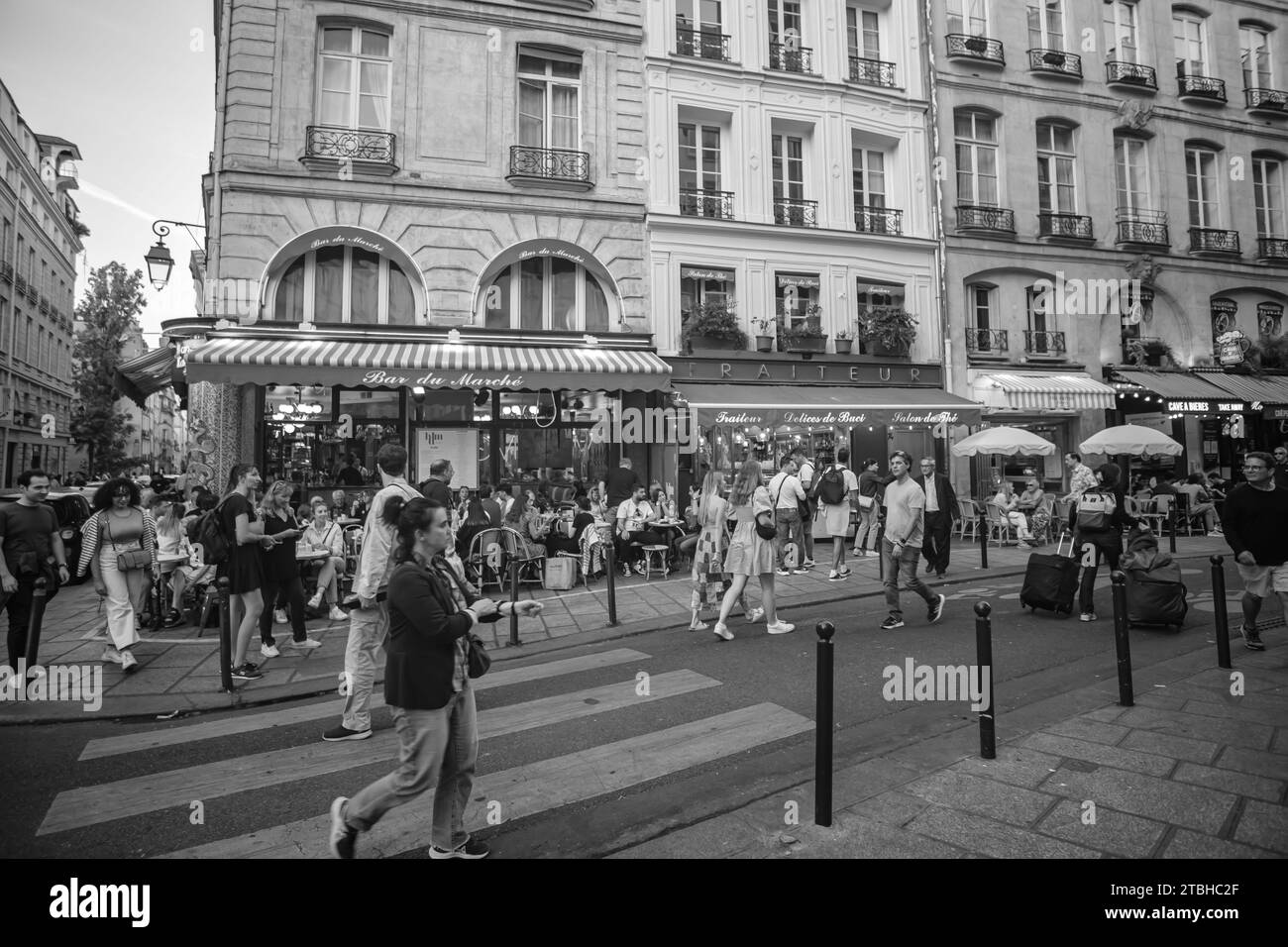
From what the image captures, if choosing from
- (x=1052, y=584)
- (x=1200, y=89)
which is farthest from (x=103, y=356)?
(x=1200, y=89)

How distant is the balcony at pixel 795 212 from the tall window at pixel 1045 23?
8.42 m

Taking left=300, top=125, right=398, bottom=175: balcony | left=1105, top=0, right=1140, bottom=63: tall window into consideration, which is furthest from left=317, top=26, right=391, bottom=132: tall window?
left=1105, top=0, right=1140, bottom=63: tall window

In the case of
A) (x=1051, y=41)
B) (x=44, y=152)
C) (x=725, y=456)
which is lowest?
(x=725, y=456)

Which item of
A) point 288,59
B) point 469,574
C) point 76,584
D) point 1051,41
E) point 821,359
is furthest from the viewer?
point 1051,41

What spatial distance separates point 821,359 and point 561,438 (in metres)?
6.31

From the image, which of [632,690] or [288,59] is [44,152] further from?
[632,690]

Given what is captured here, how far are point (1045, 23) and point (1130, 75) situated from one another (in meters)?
2.75

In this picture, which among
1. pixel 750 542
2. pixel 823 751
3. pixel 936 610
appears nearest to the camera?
pixel 823 751

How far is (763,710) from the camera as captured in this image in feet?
16.0

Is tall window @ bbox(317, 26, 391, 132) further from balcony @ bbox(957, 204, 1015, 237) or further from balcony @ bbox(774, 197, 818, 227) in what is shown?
balcony @ bbox(957, 204, 1015, 237)

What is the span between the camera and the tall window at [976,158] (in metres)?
17.8

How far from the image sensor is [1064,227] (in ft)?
59.4

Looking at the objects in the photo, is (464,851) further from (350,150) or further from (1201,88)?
(1201,88)

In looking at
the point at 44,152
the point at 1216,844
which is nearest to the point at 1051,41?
the point at 1216,844
